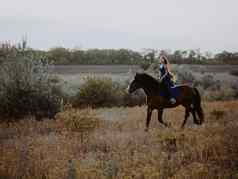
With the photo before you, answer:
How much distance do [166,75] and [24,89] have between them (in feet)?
17.8

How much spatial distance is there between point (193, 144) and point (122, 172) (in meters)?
2.97

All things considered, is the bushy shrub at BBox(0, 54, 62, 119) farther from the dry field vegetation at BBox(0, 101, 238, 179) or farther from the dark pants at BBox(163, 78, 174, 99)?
the dark pants at BBox(163, 78, 174, 99)

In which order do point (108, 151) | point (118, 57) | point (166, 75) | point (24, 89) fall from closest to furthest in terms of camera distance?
point (108, 151) < point (166, 75) < point (24, 89) < point (118, 57)

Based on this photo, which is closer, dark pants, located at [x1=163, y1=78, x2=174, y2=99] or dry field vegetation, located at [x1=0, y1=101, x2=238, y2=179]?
dry field vegetation, located at [x1=0, y1=101, x2=238, y2=179]

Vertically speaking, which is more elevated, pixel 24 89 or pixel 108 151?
pixel 24 89

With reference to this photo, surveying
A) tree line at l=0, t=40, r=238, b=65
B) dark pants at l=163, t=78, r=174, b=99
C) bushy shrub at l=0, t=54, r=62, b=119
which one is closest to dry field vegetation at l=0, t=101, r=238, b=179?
bushy shrub at l=0, t=54, r=62, b=119

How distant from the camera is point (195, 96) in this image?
42.5 feet

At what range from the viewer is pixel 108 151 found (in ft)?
31.1

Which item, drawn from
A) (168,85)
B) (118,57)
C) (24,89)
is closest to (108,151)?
(168,85)

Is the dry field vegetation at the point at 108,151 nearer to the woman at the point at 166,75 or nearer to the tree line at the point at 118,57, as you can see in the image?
the woman at the point at 166,75

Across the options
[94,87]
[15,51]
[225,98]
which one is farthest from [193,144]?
[225,98]

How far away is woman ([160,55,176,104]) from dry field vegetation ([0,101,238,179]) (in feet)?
4.11

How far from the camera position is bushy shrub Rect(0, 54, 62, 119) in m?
13.0

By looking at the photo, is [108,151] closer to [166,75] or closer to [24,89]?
[166,75]
